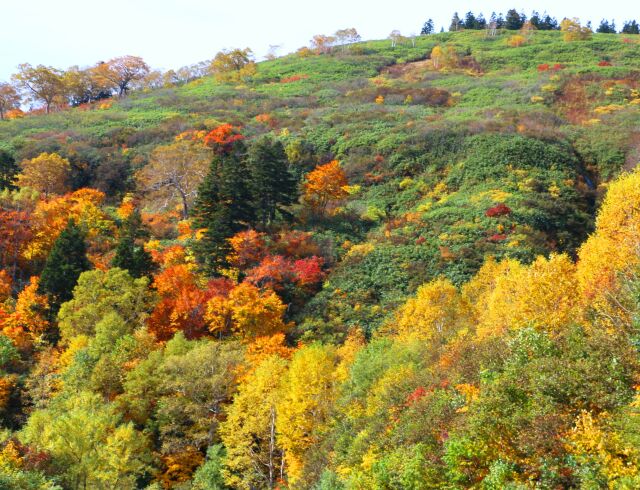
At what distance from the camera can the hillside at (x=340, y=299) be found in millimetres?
20359

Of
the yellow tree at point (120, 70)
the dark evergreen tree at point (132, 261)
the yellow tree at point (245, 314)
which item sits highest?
the yellow tree at point (120, 70)

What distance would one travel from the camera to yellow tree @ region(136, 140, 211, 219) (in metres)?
70.0

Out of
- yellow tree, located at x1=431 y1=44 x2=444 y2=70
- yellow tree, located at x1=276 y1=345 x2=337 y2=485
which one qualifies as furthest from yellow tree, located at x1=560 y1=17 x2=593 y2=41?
yellow tree, located at x1=276 y1=345 x2=337 y2=485

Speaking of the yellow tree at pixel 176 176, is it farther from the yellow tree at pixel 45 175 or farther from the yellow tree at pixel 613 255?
the yellow tree at pixel 613 255

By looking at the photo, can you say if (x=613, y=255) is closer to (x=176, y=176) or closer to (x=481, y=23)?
(x=176, y=176)

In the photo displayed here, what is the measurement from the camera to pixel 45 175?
70.3 meters

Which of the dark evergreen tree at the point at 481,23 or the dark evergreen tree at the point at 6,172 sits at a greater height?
the dark evergreen tree at the point at 481,23

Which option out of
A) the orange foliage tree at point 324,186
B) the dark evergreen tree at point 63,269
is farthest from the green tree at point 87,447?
the orange foliage tree at point 324,186

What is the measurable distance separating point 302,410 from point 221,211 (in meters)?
27.1

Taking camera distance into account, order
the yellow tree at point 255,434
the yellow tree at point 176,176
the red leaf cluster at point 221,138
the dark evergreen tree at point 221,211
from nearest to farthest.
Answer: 1. the yellow tree at point 255,434
2. the dark evergreen tree at point 221,211
3. the yellow tree at point 176,176
4. the red leaf cluster at point 221,138

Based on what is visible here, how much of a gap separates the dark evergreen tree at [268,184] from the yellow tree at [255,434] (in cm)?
2723

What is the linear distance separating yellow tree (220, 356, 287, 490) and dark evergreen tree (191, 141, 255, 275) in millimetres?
19020

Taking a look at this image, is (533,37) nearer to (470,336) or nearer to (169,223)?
(169,223)

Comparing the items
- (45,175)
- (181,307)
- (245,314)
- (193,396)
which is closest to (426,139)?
(245,314)
